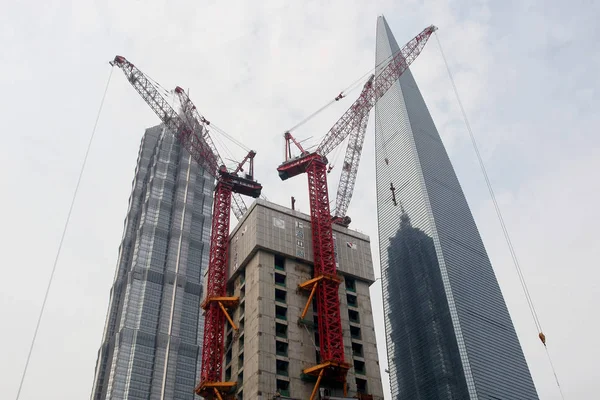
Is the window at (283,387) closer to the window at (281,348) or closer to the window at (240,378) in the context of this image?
the window at (281,348)

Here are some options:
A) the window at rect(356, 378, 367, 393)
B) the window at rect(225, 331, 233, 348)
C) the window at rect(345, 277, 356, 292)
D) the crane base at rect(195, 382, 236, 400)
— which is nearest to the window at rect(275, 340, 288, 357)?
the crane base at rect(195, 382, 236, 400)

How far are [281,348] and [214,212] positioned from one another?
42.2m

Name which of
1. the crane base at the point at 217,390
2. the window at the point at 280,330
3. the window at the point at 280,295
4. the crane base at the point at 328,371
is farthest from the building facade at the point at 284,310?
the crane base at the point at 217,390

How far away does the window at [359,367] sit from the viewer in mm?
119762

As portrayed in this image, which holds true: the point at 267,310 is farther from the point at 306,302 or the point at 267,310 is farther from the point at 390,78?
the point at 390,78

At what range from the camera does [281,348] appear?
379 ft

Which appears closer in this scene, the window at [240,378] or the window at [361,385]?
the window at [240,378]

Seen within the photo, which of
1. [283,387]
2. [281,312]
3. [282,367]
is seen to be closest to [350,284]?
[281,312]

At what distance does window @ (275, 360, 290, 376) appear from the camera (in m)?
112

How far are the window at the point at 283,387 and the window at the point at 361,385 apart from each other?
14.6 meters

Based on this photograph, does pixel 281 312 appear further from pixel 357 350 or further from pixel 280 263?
pixel 357 350

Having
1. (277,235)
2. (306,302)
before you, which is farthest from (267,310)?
(277,235)

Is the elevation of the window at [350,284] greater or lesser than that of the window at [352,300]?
→ greater

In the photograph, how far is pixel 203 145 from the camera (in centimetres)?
16400
